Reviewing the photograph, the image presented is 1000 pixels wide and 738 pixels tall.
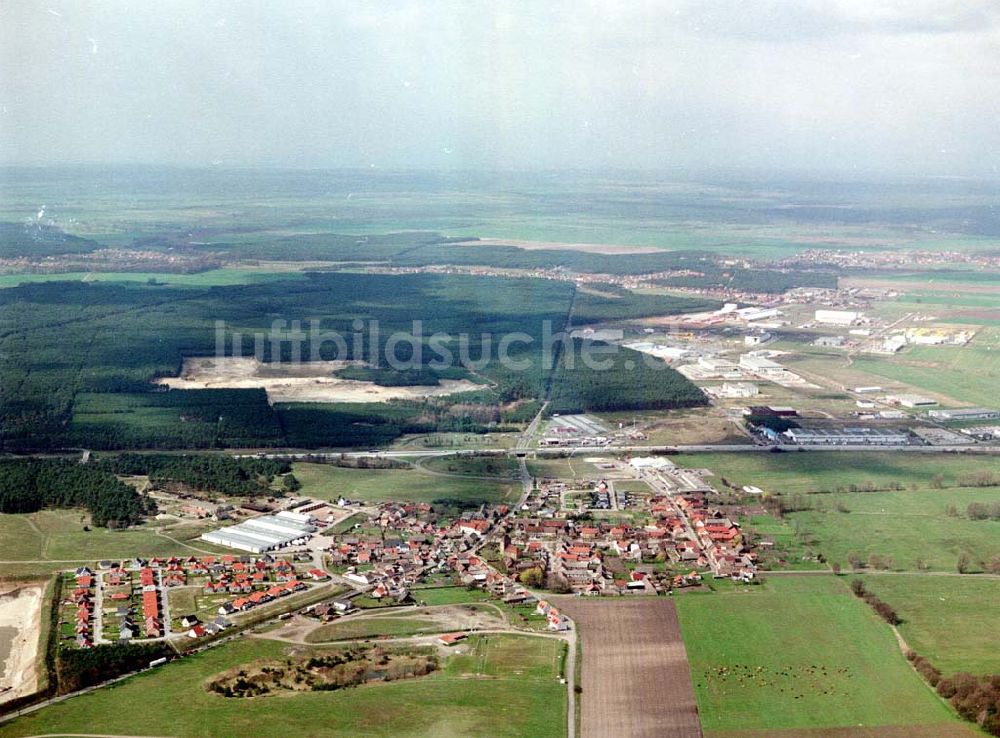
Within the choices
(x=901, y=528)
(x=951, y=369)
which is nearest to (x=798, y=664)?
(x=901, y=528)

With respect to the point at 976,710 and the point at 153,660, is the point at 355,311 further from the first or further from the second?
the point at 976,710

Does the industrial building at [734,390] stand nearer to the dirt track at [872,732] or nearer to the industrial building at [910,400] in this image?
the industrial building at [910,400]

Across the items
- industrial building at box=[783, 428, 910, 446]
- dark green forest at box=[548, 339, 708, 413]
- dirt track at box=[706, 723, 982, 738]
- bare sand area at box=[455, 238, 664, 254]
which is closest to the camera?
dirt track at box=[706, 723, 982, 738]

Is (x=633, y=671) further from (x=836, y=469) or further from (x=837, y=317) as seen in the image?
(x=837, y=317)

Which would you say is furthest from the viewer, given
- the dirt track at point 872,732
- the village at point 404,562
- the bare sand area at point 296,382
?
the bare sand area at point 296,382

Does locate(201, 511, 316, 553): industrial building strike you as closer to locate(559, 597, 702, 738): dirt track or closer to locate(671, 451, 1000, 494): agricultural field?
locate(559, 597, 702, 738): dirt track

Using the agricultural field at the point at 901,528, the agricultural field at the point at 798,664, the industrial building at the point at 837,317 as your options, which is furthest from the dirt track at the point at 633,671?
the industrial building at the point at 837,317

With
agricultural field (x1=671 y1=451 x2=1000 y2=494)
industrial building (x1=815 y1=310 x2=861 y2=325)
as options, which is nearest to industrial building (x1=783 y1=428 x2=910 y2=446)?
agricultural field (x1=671 y1=451 x2=1000 y2=494)
